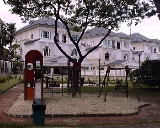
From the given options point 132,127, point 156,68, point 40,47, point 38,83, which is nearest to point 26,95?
point 38,83

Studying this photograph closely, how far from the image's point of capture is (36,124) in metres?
8.14

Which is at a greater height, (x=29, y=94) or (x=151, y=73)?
(x=151, y=73)

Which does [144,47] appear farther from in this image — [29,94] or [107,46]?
[29,94]

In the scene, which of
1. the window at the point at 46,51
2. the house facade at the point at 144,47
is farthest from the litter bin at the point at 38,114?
the house facade at the point at 144,47

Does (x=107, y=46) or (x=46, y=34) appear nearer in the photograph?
(x=46, y=34)

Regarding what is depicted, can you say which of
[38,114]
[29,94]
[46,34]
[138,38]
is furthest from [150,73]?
[138,38]

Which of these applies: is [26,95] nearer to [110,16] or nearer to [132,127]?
[132,127]

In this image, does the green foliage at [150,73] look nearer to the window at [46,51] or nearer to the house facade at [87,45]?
the house facade at [87,45]

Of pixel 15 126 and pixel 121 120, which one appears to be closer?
pixel 15 126

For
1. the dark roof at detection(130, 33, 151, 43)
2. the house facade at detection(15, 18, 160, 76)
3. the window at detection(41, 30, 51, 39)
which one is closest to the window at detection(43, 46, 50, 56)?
the house facade at detection(15, 18, 160, 76)

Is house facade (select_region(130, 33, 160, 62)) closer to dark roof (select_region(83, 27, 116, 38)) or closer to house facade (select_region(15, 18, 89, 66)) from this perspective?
dark roof (select_region(83, 27, 116, 38))

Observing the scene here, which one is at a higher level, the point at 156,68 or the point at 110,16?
the point at 110,16

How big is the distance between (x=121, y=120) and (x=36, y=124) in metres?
3.13

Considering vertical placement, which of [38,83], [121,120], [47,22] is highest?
[47,22]
